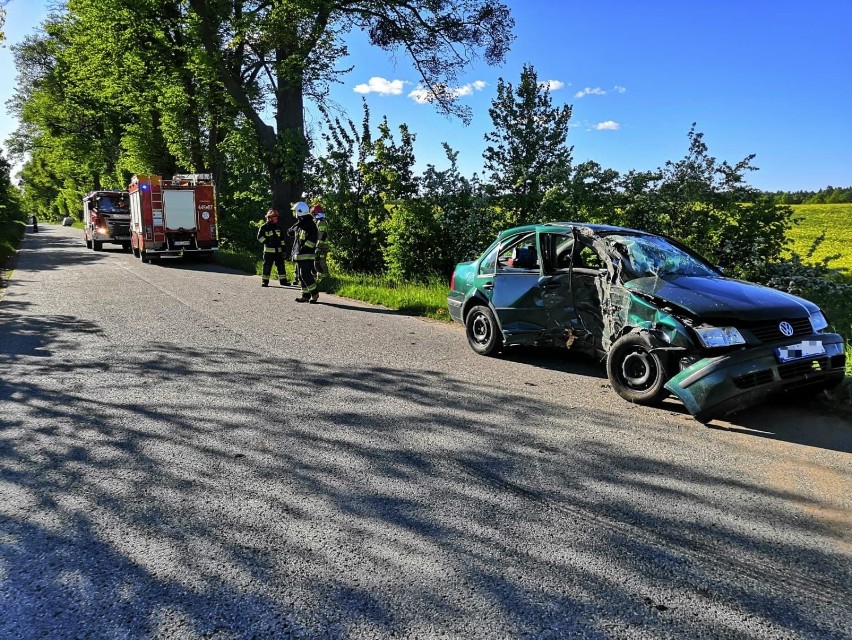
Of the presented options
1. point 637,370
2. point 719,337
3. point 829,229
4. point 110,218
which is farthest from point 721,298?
point 110,218

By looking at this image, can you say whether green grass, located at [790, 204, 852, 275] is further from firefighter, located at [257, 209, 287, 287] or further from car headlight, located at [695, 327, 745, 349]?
firefighter, located at [257, 209, 287, 287]

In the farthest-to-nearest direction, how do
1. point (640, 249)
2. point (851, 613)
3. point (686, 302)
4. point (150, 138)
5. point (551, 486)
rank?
point (150, 138)
point (640, 249)
point (686, 302)
point (551, 486)
point (851, 613)

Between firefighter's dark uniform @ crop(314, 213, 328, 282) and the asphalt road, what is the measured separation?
654cm

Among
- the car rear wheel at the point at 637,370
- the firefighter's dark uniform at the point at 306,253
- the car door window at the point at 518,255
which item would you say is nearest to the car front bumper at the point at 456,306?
the car door window at the point at 518,255

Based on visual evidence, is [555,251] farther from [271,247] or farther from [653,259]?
[271,247]

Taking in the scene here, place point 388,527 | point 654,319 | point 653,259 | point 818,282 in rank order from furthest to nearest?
1. point 818,282
2. point 653,259
3. point 654,319
4. point 388,527

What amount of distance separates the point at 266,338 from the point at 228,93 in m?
15.6

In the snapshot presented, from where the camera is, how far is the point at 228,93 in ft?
67.3

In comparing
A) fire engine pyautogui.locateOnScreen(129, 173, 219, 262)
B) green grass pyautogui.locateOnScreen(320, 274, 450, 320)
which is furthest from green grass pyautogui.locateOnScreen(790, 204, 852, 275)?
fire engine pyautogui.locateOnScreen(129, 173, 219, 262)

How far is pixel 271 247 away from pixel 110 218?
53.8 ft

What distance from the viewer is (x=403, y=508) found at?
11.0 ft

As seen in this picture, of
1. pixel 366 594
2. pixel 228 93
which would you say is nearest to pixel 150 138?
pixel 228 93

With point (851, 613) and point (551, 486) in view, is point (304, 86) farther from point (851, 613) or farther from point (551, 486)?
point (851, 613)

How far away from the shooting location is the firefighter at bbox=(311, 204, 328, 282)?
42.1ft
